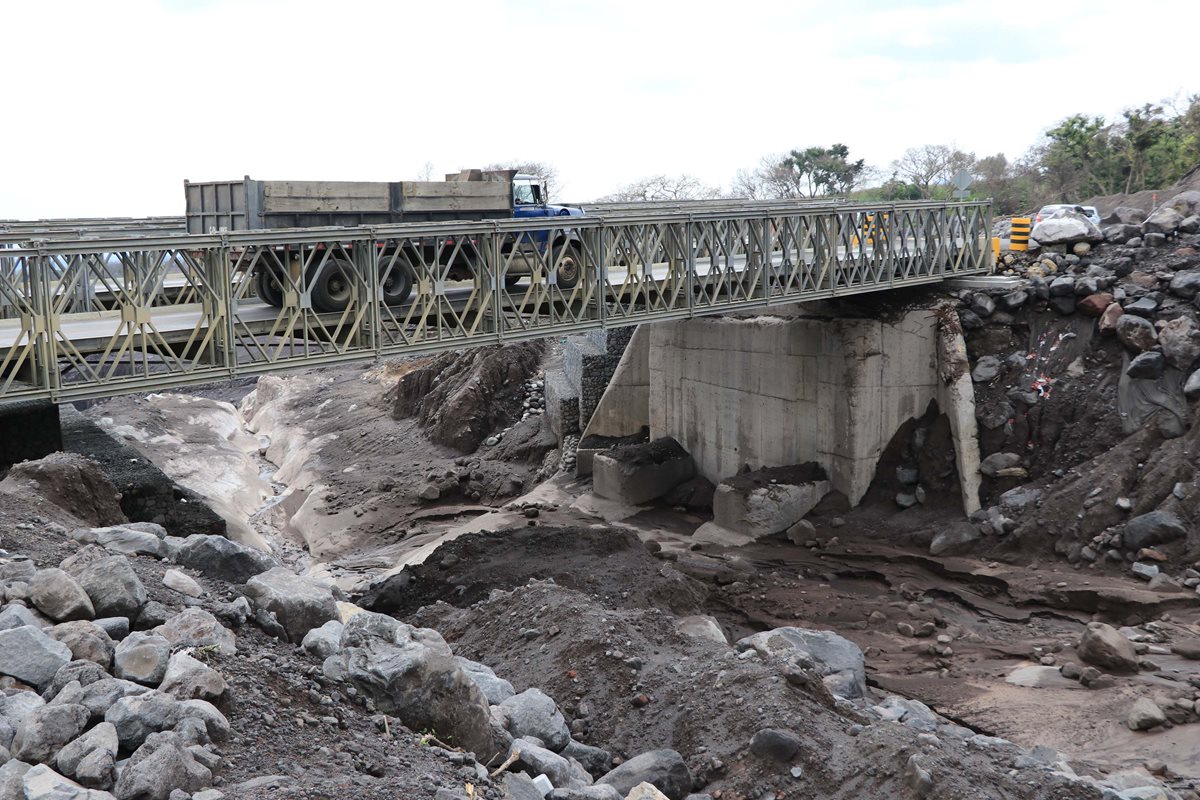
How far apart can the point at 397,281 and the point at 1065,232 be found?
54.9 ft

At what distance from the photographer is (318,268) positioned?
15.4 meters

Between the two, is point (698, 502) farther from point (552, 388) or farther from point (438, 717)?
point (438, 717)

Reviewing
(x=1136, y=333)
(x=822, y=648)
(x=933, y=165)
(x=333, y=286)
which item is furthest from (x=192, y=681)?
(x=933, y=165)

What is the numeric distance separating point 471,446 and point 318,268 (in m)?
18.1

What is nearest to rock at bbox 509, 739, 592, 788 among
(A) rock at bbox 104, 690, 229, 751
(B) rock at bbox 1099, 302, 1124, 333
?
(A) rock at bbox 104, 690, 229, 751

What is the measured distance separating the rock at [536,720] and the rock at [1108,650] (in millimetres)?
9377

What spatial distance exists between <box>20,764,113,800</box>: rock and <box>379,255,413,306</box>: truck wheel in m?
11.3

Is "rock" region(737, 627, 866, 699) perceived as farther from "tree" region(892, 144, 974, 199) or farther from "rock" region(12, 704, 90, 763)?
"tree" region(892, 144, 974, 199)

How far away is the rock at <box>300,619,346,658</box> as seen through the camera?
8.80 m

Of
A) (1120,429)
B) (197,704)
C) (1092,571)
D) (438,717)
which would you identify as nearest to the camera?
(197,704)

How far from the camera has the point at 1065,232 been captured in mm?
26188

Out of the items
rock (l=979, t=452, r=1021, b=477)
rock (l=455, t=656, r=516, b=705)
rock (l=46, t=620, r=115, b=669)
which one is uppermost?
rock (l=46, t=620, r=115, b=669)

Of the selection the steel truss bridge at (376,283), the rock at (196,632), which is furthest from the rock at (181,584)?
the steel truss bridge at (376,283)

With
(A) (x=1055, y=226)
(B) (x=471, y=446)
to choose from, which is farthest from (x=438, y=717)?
(B) (x=471, y=446)
